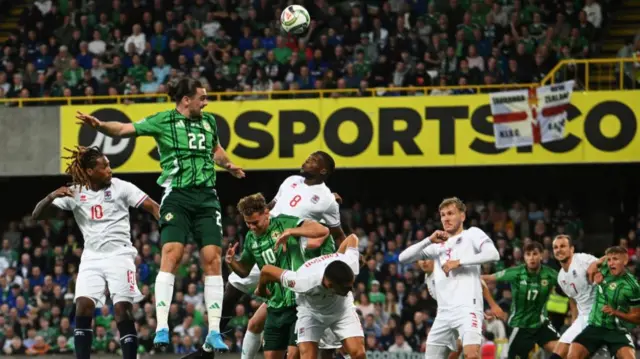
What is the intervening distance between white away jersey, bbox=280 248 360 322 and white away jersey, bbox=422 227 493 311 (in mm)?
1639

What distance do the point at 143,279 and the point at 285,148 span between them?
3529 millimetres

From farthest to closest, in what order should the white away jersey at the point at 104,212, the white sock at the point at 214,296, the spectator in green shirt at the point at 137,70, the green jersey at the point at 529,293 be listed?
1. the spectator in green shirt at the point at 137,70
2. the green jersey at the point at 529,293
3. the white away jersey at the point at 104,212
4. the white sock at the point at 214,296

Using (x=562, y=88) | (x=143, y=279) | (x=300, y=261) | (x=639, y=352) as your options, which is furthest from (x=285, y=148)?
(x=300, y=261)

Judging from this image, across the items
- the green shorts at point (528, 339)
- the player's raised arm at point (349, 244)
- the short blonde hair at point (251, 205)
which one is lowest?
the green shorts at point (528, 339)

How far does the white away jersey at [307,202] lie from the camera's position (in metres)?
12.8

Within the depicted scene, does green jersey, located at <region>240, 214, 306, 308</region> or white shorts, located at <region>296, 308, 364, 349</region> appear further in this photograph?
green jersey, located at <region>240, 214, 306, 308</region>

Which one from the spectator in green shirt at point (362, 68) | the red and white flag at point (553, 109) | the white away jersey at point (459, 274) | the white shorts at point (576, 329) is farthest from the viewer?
the spectator in green shirt at point (362, 68)

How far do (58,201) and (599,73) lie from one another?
14427mm

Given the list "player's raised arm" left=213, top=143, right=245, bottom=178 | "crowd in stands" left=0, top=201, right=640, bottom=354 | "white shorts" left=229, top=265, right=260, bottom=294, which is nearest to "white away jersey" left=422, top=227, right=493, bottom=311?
"white shorts" left=229, top=265, right=260, bottom=294

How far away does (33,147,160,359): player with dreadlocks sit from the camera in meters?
12.5

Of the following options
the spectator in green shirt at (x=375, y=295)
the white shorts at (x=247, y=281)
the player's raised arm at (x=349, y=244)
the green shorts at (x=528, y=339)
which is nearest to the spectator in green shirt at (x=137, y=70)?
the spectator in green shirt at (x=375, y=295)

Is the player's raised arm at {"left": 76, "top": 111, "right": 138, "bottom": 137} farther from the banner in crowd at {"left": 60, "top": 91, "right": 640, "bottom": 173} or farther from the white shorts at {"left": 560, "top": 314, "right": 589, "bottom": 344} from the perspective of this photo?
the banner in crowd at {"left": 60, "top": 91, "right": 640, "bottom": 173}

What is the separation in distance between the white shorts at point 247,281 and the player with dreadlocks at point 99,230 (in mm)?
1760

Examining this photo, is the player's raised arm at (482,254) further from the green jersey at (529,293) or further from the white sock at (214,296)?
the green jersey at (529,293)
